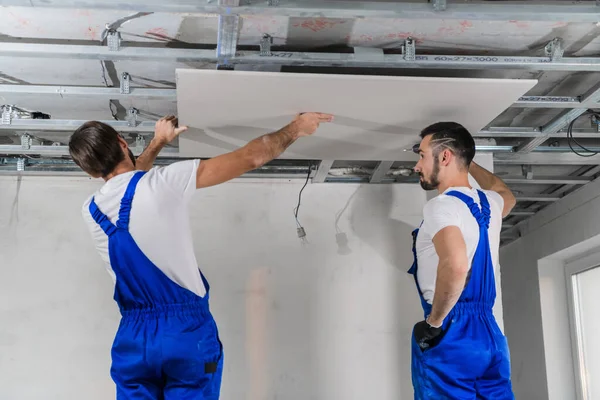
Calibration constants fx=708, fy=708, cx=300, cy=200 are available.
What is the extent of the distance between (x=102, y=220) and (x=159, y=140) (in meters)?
0.72

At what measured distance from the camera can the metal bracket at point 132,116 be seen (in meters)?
3.37

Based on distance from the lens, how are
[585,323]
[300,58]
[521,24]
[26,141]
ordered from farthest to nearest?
[585,323] < [26,141] < [300,58] < [521,24]

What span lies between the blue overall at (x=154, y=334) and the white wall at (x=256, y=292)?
1633mm

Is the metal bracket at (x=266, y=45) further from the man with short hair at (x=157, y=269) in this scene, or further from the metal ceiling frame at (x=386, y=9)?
the man with short hair at (x=157, y=269)

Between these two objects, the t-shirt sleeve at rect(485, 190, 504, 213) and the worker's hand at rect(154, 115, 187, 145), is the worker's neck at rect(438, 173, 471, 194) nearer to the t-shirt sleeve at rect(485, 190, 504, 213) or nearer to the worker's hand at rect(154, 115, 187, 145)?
the t-shirt sleeve at rect(485, 190, 504, 213)

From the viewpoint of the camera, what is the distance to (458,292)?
2.35 meters

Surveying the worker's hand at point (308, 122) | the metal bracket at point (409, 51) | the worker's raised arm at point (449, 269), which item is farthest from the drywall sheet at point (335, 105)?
the worker's raised arm at point (449, 269)

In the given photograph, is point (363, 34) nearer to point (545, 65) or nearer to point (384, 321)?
point (545, 65)

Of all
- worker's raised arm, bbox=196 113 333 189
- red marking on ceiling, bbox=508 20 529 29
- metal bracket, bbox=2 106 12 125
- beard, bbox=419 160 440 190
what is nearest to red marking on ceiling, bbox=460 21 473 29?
red marking on ceiling, bbox=508 20 529 29

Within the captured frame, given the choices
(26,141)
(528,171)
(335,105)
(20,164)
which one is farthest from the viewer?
(528,171)

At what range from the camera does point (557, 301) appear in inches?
207

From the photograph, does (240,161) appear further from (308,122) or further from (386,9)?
(386,9)

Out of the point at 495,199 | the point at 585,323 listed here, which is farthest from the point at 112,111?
the point at 585,323

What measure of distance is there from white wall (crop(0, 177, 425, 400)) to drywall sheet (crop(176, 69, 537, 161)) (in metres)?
0.82
